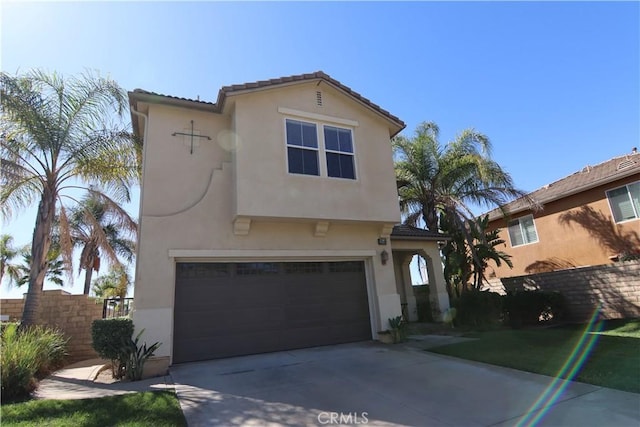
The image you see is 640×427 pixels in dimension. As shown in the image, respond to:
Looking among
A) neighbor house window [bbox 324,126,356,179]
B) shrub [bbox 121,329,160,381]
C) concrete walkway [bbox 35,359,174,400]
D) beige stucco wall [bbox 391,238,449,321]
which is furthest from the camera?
beige stucco wall [bbox 391,238,449,321]

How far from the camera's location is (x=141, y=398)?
577 centimetres

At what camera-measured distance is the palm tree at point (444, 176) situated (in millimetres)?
16859

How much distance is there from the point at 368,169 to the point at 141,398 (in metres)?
8.30

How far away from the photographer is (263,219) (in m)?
9.72

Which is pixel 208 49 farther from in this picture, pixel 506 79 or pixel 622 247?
pixel 622 247

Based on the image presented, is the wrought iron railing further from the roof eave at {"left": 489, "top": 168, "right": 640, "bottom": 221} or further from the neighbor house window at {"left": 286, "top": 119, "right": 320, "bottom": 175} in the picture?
the roof eave at {"left": 489, "top": 168, "right": 640, "bottom": 221}

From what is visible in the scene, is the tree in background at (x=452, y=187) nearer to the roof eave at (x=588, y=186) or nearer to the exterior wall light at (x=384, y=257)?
the roof eave at (x=588, y=186)

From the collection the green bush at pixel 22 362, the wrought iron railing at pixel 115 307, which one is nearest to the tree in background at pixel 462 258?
the wrought iron railing at pixel 115 307

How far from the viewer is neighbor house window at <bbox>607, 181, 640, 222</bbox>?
15.6m

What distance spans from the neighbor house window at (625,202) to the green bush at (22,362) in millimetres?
21013

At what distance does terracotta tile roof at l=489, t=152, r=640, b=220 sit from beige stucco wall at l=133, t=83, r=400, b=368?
9.62 m

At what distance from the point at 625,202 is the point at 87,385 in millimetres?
20524

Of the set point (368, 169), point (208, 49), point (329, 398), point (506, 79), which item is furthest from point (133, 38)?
point (506, 79)

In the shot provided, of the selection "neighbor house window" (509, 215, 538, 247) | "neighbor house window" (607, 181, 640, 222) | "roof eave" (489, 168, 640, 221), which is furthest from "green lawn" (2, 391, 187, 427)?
"neighbor house window" (509, 215, 538, 247)
